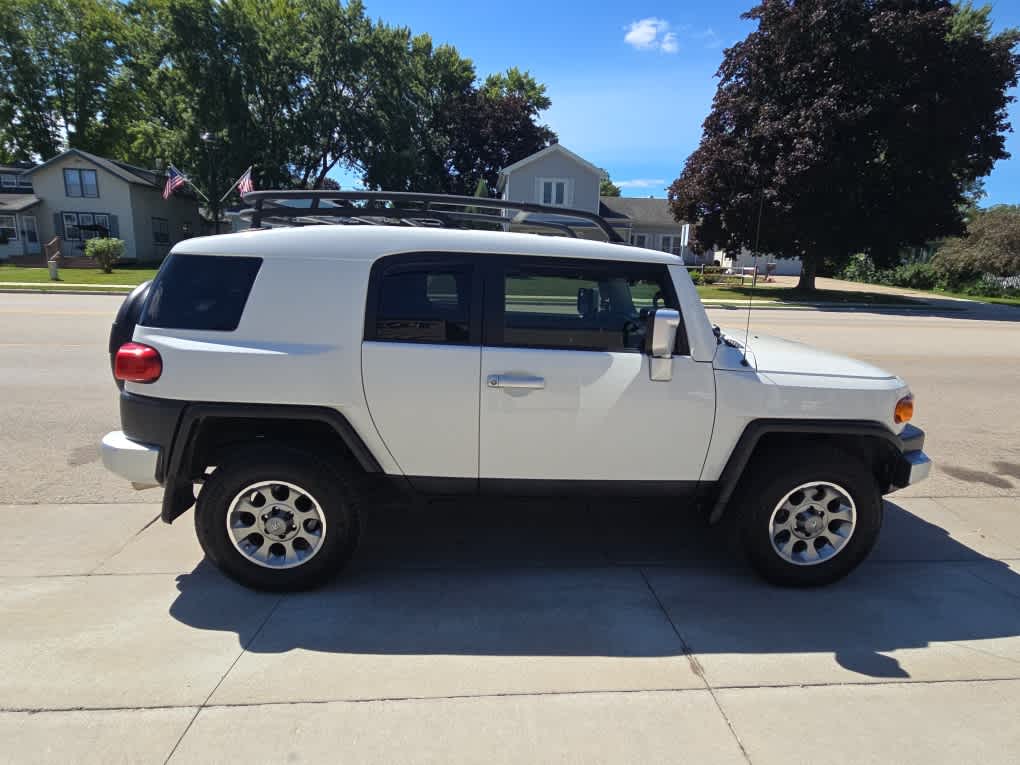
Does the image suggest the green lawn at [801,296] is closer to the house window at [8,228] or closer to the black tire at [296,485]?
the black tire at [296,485]

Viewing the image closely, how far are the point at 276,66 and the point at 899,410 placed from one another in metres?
46.0

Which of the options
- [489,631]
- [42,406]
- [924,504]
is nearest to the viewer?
[489,631]

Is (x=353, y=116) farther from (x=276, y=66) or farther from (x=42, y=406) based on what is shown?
(x=42, y=406)

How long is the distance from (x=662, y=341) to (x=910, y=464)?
168 centimetres

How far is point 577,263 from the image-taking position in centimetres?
316

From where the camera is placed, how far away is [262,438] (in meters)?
3.12

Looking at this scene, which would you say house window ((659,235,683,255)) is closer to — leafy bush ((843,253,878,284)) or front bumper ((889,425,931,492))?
leafy bush ((843,253,878,284))

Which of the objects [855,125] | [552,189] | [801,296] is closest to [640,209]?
[552,189]

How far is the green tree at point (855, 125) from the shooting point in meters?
23.6

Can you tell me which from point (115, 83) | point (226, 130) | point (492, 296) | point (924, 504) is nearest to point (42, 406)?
point (492, 296)

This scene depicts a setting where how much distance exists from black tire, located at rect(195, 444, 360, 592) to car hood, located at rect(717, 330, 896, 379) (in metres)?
2.13

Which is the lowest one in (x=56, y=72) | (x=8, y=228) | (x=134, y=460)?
(x=134, y=460)

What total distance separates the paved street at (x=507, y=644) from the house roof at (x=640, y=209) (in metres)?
40.5

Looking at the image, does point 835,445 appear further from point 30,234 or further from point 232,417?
point 30,234
